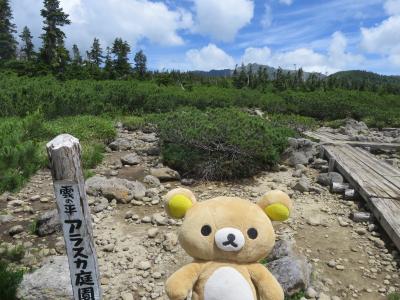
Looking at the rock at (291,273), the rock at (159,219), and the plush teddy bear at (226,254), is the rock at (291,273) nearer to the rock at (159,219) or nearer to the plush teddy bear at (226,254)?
the plush teddy bear at (226,254)

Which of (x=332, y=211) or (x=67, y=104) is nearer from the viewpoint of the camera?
(x=332, y=211)

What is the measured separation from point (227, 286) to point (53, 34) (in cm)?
3338

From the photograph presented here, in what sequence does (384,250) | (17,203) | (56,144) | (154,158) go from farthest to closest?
(154,158)
(17,203)
(384,250)
(56,144)

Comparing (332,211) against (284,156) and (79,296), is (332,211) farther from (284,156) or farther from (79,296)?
(79,296)

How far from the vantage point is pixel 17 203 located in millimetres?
6309

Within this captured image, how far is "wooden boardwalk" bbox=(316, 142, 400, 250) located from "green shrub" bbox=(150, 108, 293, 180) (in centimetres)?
182

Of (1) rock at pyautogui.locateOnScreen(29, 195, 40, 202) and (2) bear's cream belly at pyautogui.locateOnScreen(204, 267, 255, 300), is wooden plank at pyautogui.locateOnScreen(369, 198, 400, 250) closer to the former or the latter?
(2) bear's cream belly at pyautogui.locateOnScreen(204, 267, 255, 300)

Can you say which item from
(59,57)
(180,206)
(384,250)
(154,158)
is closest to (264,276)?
(180,206)

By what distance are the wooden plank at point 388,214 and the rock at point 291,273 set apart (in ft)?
5.89

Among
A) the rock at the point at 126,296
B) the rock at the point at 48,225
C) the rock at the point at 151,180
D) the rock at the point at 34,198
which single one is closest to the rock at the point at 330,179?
the rock at the point at 151,180

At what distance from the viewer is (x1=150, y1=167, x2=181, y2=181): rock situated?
789cm

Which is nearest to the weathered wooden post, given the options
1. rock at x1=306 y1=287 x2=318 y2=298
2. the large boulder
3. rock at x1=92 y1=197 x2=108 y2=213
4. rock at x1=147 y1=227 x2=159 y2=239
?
rock at x1=306 y1=287 x2=318 y2=298

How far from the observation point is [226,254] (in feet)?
7.72

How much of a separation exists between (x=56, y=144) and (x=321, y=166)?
28.2 feet
